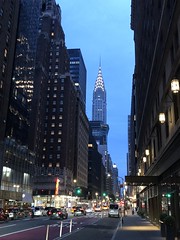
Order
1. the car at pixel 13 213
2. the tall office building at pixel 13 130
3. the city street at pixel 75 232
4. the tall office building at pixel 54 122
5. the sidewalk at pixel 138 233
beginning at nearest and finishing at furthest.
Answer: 1. the sidewalk at pixel 138 233
2. the city street at pixel 75 232
3. the car at pixel 13 213
4. the tall office building at pixel 13 130
5. the tall office building at pixel 54 122

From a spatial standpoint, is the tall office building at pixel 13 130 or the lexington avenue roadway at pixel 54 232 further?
the tall office building at pixel 13 130

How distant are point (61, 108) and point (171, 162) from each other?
131 m

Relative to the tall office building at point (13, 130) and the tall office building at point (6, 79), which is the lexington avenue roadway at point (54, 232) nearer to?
the tall office building at point (6, 79)

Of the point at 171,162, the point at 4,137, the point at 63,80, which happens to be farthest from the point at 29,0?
the point at 171,162

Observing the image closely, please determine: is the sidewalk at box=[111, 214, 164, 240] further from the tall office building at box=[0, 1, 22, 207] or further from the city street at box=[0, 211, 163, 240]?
the tall office building at box=[0, 1, 22, 207]

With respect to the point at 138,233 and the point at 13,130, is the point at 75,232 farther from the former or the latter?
the point at 13,130

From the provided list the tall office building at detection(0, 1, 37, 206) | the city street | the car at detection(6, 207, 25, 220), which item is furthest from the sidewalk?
the tall office building at detection(0, 1, 37, 206)

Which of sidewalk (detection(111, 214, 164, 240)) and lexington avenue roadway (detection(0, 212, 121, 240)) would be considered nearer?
sidewalk (detection(111, 214, 164, 240))

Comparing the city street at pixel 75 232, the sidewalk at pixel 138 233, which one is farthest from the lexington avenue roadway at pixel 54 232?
the sidewalk at pixel 138 233

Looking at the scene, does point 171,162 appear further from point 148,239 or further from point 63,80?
point 63,80

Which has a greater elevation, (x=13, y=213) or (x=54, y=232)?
(x=13, y=213)

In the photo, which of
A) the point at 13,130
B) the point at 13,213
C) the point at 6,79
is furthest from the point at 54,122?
the point at 13,213

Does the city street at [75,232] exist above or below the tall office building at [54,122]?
below

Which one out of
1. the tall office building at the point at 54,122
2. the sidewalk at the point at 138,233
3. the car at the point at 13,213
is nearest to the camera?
→ the sidewalk at the point at 138,233
